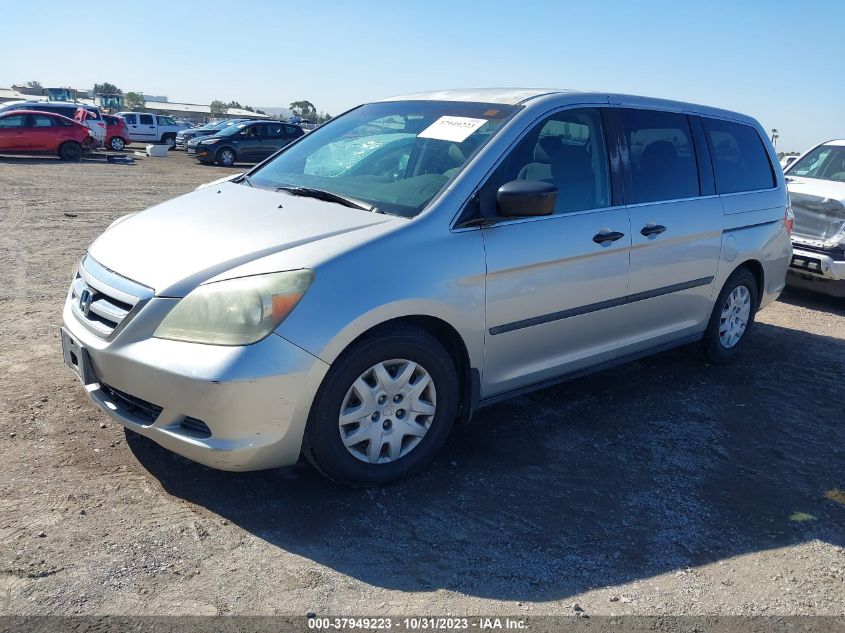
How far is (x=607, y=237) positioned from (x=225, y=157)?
23.6 meters

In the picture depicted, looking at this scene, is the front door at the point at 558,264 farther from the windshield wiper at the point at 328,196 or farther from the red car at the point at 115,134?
the red car at the point at 115,134

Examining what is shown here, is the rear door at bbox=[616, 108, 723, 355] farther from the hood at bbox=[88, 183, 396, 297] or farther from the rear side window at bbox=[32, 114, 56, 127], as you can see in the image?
the rear side window at bbox=[32, 114, 56, 127]

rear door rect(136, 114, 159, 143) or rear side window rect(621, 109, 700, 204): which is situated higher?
rear side window rect(621, 109, 700, 204)

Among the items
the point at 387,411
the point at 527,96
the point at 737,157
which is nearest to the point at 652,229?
the point at 527,96

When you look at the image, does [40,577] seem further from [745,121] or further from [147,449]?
[745,121]

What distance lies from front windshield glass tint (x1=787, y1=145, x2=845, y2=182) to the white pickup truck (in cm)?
3181

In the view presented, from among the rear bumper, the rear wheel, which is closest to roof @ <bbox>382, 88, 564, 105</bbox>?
the rear bumper

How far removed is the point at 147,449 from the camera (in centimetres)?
384

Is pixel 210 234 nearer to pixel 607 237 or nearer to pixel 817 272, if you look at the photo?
pixel 607 237

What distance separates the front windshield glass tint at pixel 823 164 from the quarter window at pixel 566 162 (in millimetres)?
5718

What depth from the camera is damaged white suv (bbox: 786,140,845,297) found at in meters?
7.89

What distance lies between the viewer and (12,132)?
22781 millimetres

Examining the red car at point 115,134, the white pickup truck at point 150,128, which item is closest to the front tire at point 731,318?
the red car at point 115,134

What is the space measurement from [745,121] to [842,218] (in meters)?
2.89
